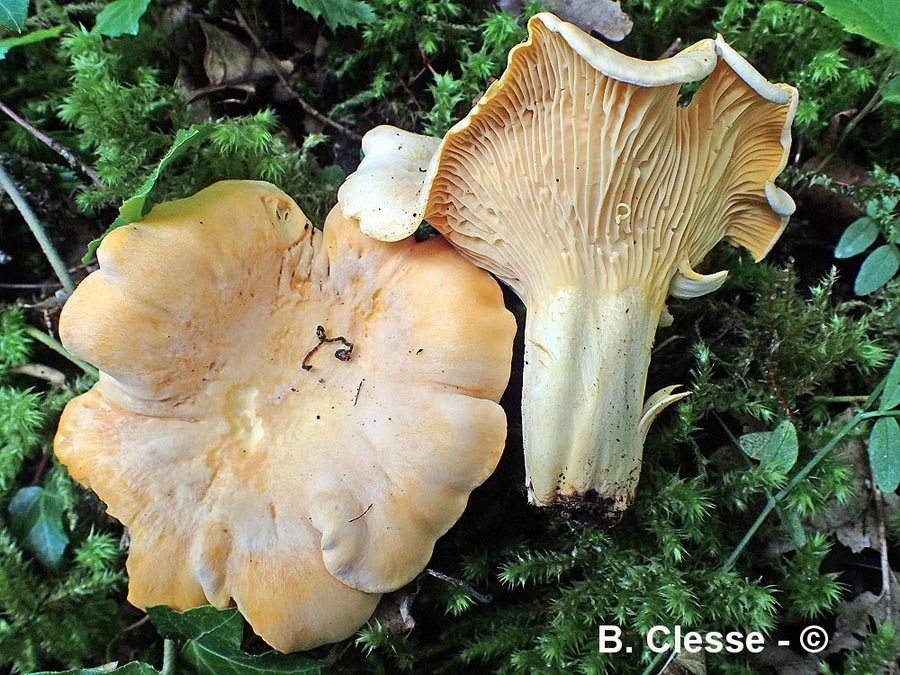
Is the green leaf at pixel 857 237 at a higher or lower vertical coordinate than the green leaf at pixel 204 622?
higher

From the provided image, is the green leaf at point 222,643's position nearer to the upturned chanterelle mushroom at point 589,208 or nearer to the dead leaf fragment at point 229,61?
the upturned chanterelle mushroom at point 589,208

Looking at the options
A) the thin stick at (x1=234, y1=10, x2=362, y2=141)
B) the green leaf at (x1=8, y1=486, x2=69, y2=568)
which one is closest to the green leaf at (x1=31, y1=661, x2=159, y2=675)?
the green leaf at (x1=8, y1=486, x2=69, y2=568)

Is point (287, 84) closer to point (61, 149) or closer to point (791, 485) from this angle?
point (61, 149)

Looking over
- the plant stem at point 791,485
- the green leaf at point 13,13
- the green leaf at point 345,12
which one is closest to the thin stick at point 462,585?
the plant stem at point 791,485

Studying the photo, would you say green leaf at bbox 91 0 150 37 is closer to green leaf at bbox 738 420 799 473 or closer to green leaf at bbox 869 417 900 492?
green leaf at bbox 738 420 799 473

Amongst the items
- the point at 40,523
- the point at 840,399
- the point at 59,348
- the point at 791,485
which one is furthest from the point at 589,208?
the point at 40,523

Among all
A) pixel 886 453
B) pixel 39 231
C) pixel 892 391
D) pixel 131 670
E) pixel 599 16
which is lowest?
pixel 131 670
